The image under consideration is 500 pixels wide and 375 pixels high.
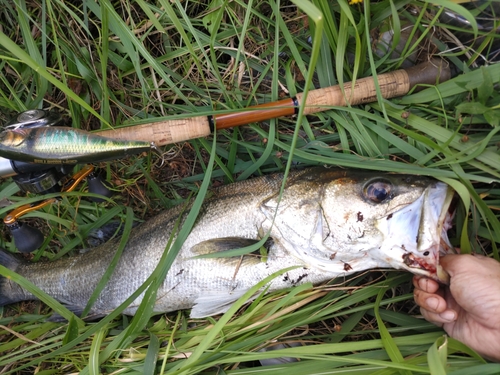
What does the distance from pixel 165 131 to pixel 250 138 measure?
61 cm

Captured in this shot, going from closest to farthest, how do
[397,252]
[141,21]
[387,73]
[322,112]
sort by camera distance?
[397,252] < [387,73] < [322,112] < [141,21]

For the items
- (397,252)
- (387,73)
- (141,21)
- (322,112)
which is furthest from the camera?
(141,21)

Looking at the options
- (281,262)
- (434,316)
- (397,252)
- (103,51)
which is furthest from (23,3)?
(434,316)

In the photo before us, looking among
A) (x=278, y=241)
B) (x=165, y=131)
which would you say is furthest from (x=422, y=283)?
(x=165, y=131)

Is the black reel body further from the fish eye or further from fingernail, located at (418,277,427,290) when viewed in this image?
fingernail, located at (418,277,427,290)

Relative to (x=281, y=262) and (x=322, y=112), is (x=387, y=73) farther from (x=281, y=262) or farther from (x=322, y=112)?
(x=281, y=262)

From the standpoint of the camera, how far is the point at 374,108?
2312 millimetres

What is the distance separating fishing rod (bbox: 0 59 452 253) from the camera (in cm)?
192

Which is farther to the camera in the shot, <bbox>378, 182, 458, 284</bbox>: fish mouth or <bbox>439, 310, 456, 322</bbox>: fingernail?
<bbox>439, 310, 456, 322</bbox>: fingernail

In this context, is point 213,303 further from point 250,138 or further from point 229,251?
point 250,138

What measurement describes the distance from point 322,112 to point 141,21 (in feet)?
4.46

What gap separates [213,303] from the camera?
228 cm

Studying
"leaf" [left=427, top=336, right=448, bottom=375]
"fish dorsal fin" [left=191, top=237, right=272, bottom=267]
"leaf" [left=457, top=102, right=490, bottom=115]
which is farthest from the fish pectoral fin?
"leaf" [left=457, top=102, right=490, bottom=115]

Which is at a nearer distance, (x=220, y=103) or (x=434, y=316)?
(x=434, y=316)
